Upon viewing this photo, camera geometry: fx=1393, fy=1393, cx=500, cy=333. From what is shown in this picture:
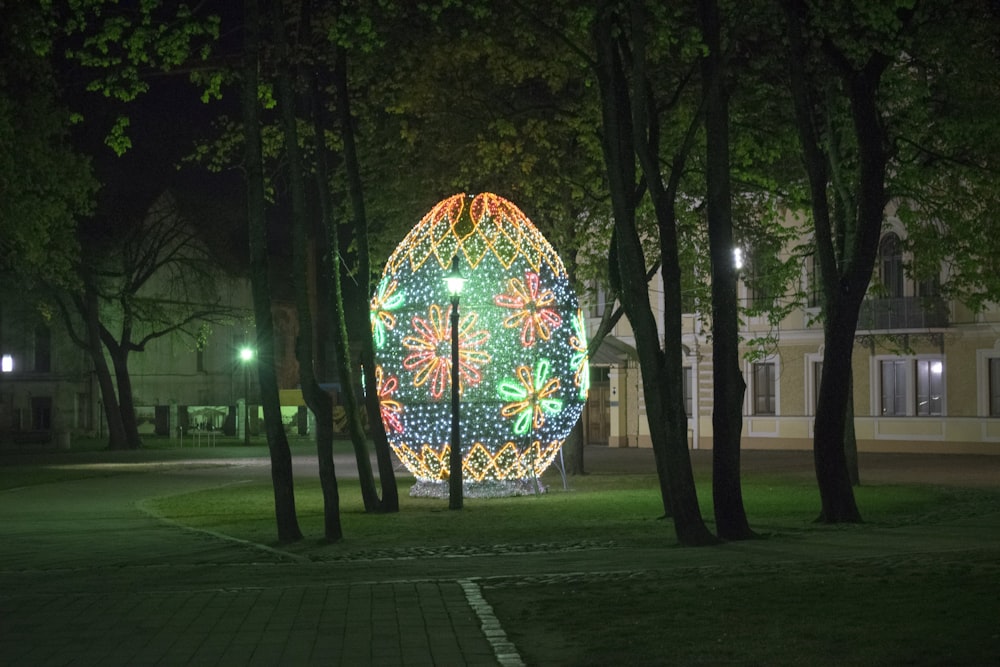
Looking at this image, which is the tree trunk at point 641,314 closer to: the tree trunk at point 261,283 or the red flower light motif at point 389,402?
the tree trunk at point 261,283

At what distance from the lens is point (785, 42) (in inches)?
822

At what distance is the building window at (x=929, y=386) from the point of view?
48.0 metres

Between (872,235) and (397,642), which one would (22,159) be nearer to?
(872,235)

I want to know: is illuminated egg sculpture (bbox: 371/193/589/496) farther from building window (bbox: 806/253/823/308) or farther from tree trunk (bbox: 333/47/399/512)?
building window (bbox: 806/253/823/308)

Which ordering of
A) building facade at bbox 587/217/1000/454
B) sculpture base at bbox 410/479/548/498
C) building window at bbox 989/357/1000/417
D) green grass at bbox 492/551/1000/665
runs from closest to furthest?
1. green grass at bbox 492/551/1000/665
2. sculpture base at bbox 410/479/548/498
3. building window at bbox 989/357/1000/417
4. building facade at bbox 587/217/1000/454

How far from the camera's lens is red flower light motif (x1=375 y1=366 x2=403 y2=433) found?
1029 inches

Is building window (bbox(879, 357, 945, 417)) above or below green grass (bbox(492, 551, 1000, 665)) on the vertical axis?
above

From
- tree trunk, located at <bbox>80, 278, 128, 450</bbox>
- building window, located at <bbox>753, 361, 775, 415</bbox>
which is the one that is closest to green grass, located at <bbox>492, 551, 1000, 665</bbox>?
building window, located at <bbox>753, 361, 775, 415</bbox>

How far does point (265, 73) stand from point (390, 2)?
2943 mm

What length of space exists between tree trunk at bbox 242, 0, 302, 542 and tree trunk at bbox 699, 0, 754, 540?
563cm

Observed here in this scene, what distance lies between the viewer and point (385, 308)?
26.4 m

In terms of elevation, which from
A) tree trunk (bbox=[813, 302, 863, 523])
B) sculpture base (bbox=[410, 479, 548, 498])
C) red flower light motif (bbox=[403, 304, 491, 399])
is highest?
red flower light motif (bbox=[403, 304, 491, 399])

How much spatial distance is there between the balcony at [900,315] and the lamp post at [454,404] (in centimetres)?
2602

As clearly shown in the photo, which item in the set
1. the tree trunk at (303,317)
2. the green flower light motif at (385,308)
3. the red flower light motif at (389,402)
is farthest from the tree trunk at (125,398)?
the tree trunk at (303,317)
